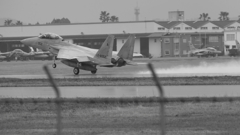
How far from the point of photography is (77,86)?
990 inches

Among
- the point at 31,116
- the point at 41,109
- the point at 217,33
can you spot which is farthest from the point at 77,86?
the point at 217,33

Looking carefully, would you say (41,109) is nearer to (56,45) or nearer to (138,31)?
(56,45)

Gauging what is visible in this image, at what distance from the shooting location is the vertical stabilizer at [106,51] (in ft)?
114

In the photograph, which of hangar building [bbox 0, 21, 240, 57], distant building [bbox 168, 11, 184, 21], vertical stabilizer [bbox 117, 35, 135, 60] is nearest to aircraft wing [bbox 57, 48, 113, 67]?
vertical stabilizer [bbox 117, 35, 135, 60]

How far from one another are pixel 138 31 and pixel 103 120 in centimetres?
10234

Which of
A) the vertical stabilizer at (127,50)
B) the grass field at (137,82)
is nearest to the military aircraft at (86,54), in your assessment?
the vertical stabilizer at (127,50)

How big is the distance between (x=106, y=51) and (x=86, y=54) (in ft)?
8.07

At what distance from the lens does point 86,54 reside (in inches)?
1449

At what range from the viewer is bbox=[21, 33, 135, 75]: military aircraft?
114 ft

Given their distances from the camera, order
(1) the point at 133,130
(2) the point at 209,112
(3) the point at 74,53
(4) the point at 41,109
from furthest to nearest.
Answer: (3) the point at 74,53
(4) the point at 41,109
(2) the point at 209,112
(1) the point at 133,130

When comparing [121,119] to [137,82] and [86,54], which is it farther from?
[86,54]

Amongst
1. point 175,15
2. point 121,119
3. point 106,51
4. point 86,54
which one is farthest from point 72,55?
point 175,15

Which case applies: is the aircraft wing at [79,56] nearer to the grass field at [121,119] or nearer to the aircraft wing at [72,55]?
the aircraft wing at [72,55]

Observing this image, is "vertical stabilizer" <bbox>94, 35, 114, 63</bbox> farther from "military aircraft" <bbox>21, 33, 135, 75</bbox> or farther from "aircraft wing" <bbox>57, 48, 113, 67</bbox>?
"aircraft wing" <bbox>57, 48, 113, 67</bbox>
